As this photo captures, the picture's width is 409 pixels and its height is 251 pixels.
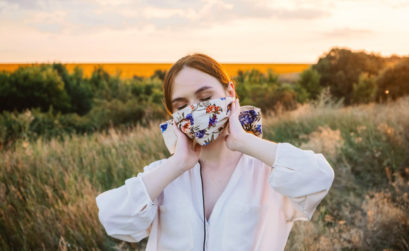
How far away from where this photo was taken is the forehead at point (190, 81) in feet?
5.46

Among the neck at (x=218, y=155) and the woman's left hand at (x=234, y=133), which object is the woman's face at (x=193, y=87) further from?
the neck at (x=218, y=155)

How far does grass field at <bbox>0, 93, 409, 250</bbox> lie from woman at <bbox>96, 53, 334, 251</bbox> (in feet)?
4.65

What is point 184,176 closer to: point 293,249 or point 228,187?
point 228,187

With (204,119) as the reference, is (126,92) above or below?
below

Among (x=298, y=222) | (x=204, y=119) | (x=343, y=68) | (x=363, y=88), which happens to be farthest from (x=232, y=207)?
(x=343, y=68)

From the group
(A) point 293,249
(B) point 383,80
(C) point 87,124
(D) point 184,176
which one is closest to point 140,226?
(D) point 184,176

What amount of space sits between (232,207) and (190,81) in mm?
681

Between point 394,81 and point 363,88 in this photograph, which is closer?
point 394,81

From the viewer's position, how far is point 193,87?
5.46ft

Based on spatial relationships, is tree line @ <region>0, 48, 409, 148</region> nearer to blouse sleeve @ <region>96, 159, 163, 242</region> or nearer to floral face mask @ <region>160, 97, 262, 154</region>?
floral face mask @ <region>160, 97, 262, 154</region>

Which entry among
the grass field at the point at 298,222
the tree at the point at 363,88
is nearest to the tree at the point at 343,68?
the tree at the point at 363,88

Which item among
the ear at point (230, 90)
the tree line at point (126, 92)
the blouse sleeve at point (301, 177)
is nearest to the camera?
the blouse sleeve at point (301, 177)

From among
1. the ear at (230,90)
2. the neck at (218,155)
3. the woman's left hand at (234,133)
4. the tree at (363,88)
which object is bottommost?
the tree at (363,88)

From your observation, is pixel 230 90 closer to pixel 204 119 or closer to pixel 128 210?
pixel 204 119
